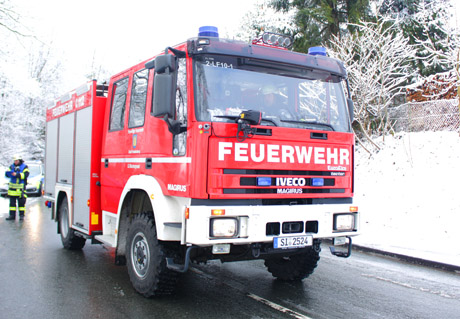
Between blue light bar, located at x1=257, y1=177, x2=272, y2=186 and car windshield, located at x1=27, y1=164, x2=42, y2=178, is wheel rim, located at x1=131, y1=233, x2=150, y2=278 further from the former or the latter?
car windshield, located at x1=27, y1=164, x2=42, y2=178

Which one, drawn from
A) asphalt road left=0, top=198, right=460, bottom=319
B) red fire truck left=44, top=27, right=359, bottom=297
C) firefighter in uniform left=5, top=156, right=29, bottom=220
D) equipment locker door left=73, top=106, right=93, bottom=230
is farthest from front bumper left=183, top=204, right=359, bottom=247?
firefighter in uniform left=5, top=156, right=29, bottom=220

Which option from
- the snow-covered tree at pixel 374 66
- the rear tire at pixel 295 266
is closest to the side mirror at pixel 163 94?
the rear tire at pixel 295 266

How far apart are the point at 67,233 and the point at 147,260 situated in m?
3.50

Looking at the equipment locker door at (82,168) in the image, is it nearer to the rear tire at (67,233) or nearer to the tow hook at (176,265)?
the rear tire at (67,233)

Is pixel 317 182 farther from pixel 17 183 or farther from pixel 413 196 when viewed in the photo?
pixel 17 183

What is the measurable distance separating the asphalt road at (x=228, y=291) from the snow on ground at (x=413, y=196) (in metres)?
1.27

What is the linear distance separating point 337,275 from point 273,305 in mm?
1889

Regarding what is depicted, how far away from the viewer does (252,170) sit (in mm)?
4734

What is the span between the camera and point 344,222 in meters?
5.31

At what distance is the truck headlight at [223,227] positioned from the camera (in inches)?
176

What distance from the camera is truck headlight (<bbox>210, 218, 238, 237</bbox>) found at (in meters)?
4.48

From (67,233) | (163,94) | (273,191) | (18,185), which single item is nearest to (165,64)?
(163,94)

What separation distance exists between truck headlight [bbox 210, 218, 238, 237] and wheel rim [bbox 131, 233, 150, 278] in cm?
109

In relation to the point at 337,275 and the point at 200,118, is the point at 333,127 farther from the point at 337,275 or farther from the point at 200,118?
the point at 337,275
